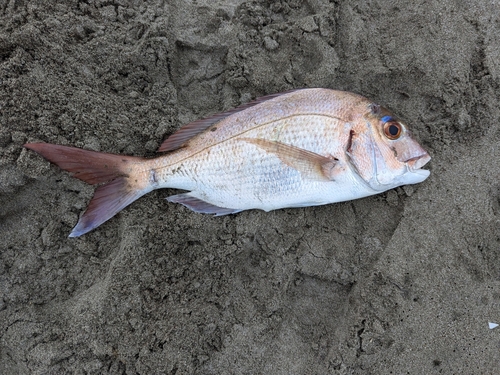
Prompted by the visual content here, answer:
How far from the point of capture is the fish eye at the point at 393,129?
6.22 ft

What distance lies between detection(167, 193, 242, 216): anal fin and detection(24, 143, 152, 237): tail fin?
0.20 m

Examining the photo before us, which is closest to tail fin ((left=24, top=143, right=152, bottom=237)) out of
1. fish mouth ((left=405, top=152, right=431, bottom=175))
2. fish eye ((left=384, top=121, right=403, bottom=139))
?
fish eye ((left=384, top=121, right=403, bottom=139))

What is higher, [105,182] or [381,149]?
[381,149]

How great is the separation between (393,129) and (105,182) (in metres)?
1.77

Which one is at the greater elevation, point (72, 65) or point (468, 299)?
point (72, 65)

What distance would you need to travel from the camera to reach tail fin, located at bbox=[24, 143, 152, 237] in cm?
201

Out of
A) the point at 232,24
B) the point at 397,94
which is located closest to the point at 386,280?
the point at 397,94

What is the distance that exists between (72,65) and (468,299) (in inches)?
115

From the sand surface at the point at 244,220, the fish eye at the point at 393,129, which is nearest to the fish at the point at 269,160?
the fish eye at the point at 393,129

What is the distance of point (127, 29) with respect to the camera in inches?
88.4

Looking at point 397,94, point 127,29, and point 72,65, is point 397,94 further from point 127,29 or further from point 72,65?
point 72,65

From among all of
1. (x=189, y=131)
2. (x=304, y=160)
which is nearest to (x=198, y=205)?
(x=189, y=131)

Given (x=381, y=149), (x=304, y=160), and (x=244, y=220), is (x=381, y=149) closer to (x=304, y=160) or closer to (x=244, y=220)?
(x=304, y=160)

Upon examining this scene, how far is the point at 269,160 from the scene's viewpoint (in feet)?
6.51
